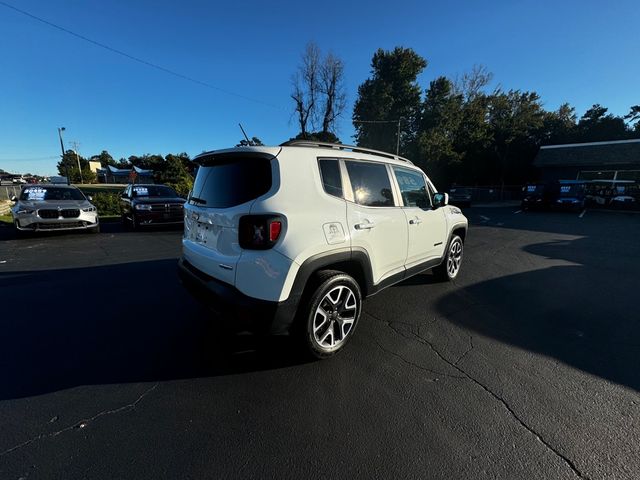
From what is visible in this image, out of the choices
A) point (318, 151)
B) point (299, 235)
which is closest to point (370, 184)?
point (318, 151)

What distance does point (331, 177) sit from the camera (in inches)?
114

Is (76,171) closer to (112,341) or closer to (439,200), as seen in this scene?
(112,341)

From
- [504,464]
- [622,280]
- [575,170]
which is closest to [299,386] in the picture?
[504,464]

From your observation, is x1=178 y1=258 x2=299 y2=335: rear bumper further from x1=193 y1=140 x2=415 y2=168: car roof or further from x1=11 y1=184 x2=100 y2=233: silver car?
x1=11 y1=184 x2=100 y2=233: silver car

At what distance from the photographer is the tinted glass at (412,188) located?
381 centimetres

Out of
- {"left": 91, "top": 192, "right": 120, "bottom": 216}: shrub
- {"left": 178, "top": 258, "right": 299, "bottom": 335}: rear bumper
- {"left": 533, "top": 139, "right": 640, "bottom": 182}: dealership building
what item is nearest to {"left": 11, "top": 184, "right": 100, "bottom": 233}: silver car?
{"left": 91, "top": 192, "right": 120, "bottom": 216}: shrub

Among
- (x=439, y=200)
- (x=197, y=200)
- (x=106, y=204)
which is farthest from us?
(x=106, y=204)

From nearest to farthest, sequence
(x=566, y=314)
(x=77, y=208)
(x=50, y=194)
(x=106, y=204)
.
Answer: (x=566, y=314)
(x=77, y=208)
(x=50, y=194)
(x=106, y=204)

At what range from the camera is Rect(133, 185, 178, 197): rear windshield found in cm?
1120

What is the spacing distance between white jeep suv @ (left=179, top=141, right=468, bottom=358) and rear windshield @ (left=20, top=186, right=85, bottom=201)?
28.6 ft

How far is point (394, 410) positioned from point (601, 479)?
1.15 m

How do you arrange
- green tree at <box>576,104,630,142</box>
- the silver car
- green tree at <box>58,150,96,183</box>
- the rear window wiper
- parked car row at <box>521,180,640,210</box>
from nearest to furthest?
the rear window wiper < the silver car < parked car row at <box>521,180,640,210</box> < green tree at <box>576,104,630,142</box> < green tree at <box>58,150,96,183</box>

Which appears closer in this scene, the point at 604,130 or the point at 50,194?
the point at 50,194

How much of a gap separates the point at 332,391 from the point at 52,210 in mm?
9907
